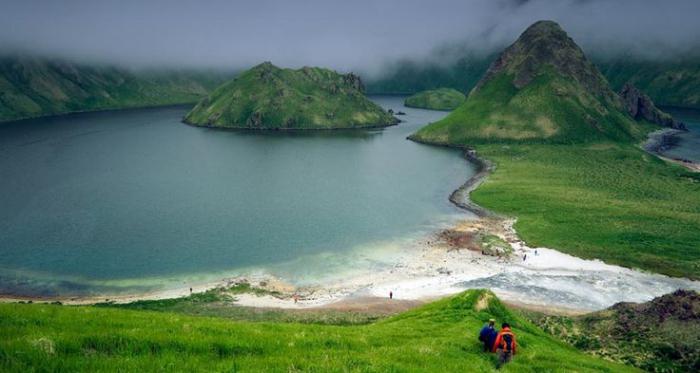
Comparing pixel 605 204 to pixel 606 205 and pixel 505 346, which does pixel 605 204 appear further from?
pixel 505 346

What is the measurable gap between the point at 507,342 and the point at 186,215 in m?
104

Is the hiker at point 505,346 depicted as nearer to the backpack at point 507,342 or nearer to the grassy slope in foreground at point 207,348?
the backpack at point 507,342

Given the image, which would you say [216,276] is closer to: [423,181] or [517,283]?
[517,283]

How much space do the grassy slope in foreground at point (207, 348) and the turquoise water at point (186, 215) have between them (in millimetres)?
61624

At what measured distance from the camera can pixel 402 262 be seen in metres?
88.8

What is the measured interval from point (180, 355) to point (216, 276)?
68.5m

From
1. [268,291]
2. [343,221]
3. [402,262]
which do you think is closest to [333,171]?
[343,221]

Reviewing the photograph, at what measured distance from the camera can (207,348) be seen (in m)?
17.5

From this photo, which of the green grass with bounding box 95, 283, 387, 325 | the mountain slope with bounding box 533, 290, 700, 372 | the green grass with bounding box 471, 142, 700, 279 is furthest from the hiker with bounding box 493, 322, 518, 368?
the green grass with bounding box 471, 142, 700, 279

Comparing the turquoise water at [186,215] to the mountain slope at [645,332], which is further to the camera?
the turquoise water at [186,215]

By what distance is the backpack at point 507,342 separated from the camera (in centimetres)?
2394

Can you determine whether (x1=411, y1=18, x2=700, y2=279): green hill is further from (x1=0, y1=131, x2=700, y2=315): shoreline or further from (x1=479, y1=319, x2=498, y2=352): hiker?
(x1=479, y1=319, x2=498, y2=352): hiker

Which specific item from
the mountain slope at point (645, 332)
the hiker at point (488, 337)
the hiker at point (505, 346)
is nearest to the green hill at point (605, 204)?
the mountain slope at point (645, 332)

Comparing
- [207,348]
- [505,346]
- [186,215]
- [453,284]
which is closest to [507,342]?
[505,346]
